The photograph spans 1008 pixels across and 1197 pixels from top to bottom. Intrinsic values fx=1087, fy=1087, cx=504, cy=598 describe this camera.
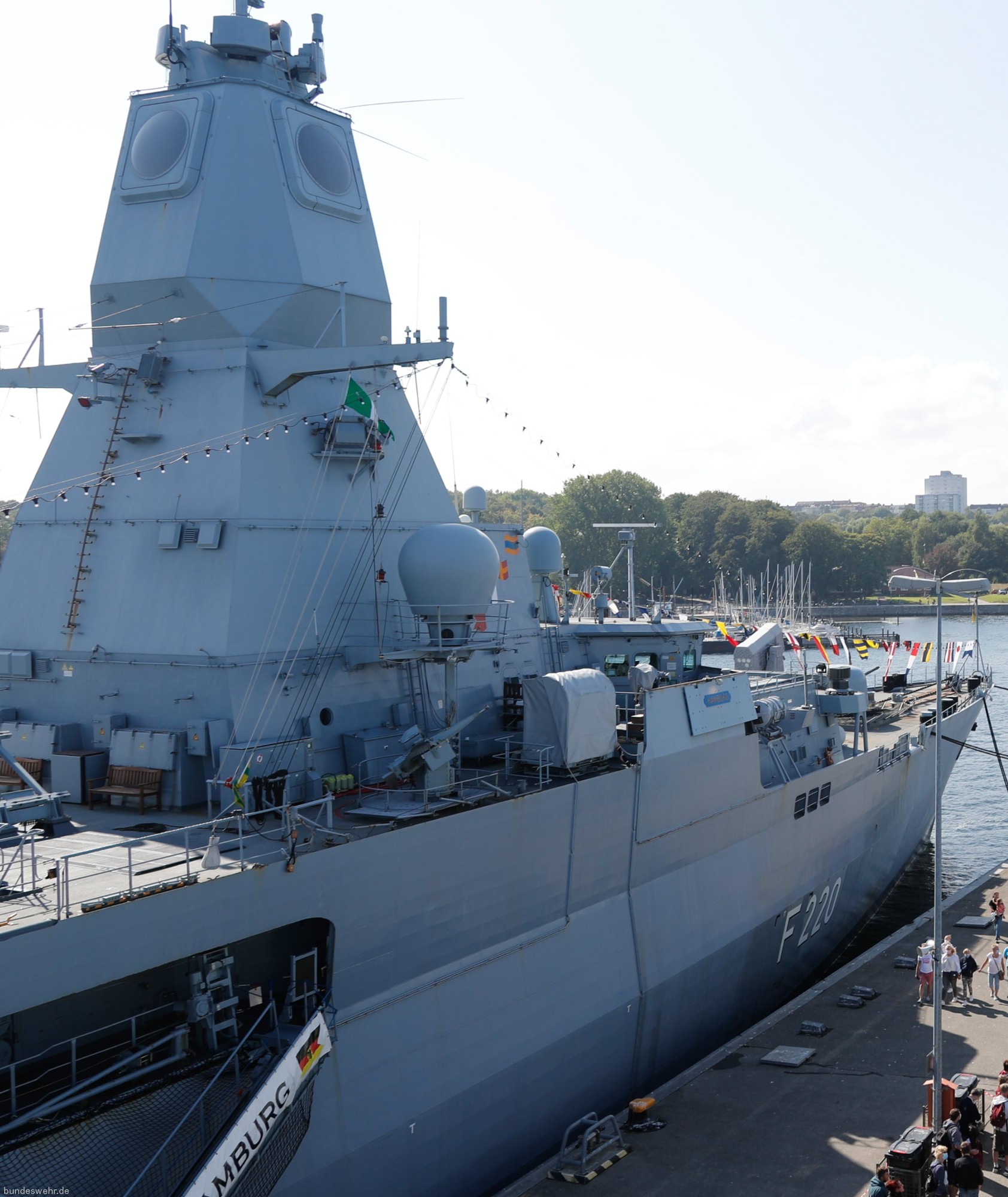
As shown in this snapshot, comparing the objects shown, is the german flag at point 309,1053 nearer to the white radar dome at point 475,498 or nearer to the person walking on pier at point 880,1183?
the person walking on pier at point 880,1183

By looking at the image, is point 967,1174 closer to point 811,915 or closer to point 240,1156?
point 240,1156

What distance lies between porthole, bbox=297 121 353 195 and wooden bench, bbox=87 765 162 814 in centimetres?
810

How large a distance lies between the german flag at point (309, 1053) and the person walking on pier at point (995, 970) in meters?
11.6

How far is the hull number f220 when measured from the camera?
58.9 feet

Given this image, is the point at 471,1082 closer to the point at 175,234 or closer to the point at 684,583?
the point at 175,234

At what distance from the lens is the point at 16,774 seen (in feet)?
40.3

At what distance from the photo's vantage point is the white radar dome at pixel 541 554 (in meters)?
18.8

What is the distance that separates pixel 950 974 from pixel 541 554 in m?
9.14

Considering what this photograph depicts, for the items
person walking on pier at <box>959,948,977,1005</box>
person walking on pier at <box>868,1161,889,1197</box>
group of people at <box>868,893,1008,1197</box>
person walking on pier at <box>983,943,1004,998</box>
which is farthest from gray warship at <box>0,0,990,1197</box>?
group of people at <box>868,893,1008,1197</box>

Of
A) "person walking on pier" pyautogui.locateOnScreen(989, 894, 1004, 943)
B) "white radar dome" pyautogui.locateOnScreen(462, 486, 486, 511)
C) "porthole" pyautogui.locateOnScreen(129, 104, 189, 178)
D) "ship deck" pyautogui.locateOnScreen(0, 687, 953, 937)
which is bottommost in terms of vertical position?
"person walking on pier" pyautogui.locateOnScreen(989, 894, 1004, 943)

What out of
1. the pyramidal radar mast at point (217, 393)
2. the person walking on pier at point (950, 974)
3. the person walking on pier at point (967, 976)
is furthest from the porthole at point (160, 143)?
the person walking on pier at point (967, 976)

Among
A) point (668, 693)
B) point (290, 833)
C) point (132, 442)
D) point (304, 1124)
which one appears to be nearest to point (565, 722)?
point (668, 693)

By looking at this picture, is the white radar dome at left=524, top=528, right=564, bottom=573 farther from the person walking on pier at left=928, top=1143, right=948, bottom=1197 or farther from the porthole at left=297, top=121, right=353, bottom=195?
the person walking on pier at left=928, top=1143, right=948, bottom=1197

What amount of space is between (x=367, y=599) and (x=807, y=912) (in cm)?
1020
